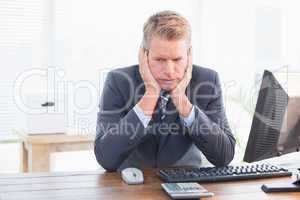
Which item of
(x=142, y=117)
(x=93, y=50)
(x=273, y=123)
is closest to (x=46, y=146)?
(x=93, y=50)

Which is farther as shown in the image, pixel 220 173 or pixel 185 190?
pixel 220 173

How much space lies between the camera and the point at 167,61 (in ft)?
5.25

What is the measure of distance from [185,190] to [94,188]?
0.94ft

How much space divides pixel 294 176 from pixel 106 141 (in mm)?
708

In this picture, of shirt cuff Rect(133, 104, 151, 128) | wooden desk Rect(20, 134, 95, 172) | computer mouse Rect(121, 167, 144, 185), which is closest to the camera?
computer mouse Rect(121, 167, 144, 185)

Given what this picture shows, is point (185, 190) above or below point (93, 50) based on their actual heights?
below

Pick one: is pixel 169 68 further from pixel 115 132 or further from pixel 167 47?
pixel 115 132

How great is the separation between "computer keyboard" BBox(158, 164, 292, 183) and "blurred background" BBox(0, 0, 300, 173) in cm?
125

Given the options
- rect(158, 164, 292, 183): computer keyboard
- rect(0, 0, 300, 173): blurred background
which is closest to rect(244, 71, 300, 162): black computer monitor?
rect(158, 164, 292, 183): computer keyboard

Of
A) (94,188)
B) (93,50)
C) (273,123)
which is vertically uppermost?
(93,50)

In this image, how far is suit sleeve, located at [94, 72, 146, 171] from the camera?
157cm

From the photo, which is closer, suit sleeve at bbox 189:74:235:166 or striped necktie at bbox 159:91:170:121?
suit sleeve at bbox 189:74:235:166

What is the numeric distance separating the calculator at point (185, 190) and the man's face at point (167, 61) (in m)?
0.48

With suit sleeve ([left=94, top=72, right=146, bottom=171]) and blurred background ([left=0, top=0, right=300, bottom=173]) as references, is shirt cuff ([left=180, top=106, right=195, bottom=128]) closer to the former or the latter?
suit sleeve ([left=94, top=72, right=146, bottom=171])
